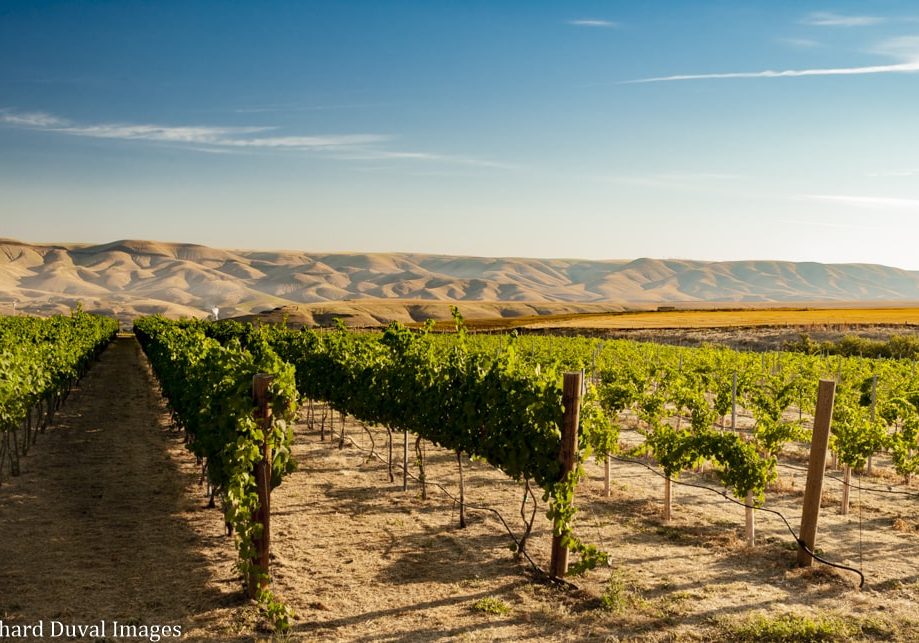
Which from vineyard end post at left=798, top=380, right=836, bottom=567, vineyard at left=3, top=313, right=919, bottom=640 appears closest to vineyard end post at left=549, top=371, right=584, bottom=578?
vineyard at left=3, top=313, right=919, bottom=640

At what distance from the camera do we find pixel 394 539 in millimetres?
9203

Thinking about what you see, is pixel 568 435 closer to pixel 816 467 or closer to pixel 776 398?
pixel 816 467

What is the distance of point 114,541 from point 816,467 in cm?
912

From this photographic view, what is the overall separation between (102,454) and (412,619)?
1036cm

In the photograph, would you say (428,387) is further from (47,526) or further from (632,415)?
(632,415)

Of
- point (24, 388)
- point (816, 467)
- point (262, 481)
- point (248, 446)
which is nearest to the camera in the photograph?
point (248, 446)

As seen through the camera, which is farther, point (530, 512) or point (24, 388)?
point (24, 388)

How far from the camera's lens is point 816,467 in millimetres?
8312

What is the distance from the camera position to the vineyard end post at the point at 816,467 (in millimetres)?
8180

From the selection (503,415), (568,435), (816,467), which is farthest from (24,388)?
(816,467)

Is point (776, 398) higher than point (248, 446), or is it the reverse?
point (248, 446)

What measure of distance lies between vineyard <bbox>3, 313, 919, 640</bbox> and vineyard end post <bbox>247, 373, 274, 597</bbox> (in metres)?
0.02

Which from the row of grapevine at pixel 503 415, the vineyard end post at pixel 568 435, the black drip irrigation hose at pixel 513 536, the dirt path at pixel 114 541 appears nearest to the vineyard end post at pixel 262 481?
the dirt path at pixel 114 541

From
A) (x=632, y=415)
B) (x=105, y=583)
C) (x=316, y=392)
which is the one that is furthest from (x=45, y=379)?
(x=632, y=415)
